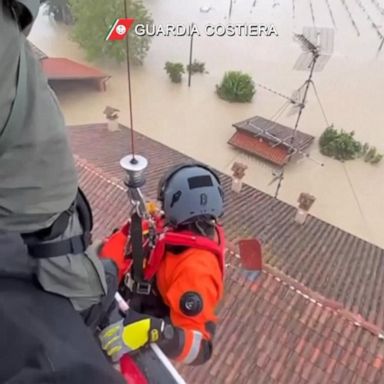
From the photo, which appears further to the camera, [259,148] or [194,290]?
[259,148]

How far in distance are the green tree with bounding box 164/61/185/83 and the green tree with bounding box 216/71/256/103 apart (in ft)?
2.25

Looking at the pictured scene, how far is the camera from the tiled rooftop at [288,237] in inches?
117

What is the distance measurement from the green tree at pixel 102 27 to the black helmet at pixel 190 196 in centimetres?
580

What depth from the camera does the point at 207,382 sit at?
7.02ft

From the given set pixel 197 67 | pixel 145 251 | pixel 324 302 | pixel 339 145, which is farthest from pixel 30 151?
pixel 197 67

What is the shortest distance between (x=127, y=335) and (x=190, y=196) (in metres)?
0.41

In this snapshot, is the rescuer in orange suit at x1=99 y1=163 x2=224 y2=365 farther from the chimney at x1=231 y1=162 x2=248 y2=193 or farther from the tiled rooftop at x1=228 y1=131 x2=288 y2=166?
the tiled rooftop at x1=228 y1=131 x2=288 y2=166

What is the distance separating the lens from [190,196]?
109 centimetres

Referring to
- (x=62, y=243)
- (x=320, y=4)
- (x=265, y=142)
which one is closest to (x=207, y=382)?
(x=62, y=243)

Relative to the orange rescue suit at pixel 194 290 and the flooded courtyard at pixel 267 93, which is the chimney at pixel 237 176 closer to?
the flooded courtyard at pixel 267 93

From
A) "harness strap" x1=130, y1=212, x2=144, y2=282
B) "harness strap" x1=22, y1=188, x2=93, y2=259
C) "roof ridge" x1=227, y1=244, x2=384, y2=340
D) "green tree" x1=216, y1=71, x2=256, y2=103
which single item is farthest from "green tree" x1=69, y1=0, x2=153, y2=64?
"harness strap" x1=22, y1=188, x2=93, y2=259

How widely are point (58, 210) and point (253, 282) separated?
2118 mm

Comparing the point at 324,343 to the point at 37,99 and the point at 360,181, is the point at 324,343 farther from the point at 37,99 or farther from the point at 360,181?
the point at 360,181

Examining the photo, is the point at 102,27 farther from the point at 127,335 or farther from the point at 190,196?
the point at 127,335
